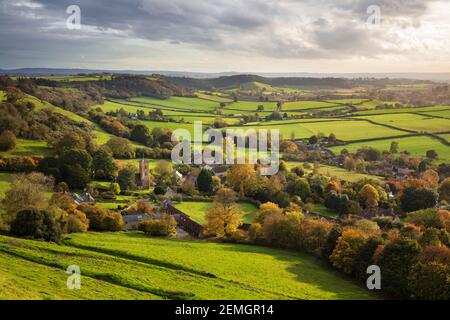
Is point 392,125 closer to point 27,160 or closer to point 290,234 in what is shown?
point 290,234

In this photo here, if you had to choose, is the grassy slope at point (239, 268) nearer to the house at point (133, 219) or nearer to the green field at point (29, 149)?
the house at point (133, 219)

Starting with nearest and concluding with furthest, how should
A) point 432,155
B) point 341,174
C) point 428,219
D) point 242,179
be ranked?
point 428,219 < point 242,179 < point 341,174 < point 432,155

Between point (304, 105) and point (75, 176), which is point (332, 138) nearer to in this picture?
point (304, 105)

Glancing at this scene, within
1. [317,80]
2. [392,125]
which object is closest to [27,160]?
[392,125]

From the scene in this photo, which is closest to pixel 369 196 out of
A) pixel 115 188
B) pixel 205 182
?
pixel 205 182

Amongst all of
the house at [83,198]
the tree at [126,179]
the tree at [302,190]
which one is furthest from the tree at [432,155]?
the house at [83,198]

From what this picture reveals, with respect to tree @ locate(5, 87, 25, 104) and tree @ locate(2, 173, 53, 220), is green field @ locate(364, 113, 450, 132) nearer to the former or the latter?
tree @ locate(5, 87, 25, 104)

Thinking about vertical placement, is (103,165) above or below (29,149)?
below
